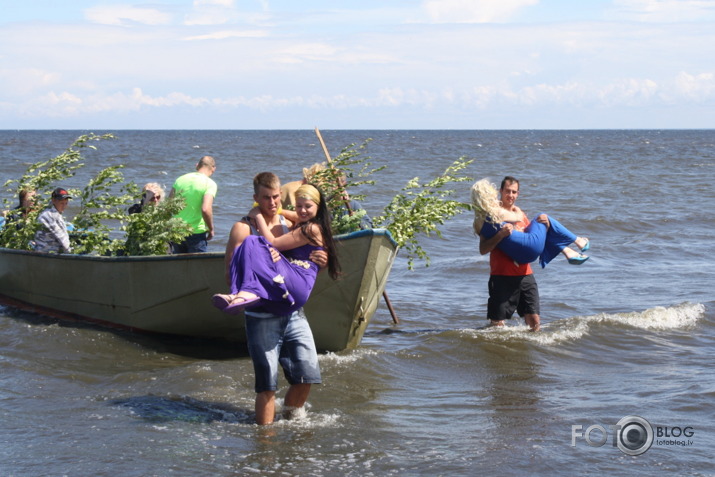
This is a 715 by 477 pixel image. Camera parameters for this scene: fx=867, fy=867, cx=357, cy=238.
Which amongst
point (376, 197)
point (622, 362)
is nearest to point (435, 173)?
point (376, 197)

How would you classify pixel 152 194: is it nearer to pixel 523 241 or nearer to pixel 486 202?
pixel 486 202

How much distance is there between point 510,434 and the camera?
19.5 ft

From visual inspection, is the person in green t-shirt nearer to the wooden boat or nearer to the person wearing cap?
the wooden boat

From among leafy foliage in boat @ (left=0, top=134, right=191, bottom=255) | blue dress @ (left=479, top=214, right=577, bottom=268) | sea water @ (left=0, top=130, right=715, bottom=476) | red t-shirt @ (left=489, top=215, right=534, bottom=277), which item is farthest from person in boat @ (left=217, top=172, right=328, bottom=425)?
leafy foliage in boat @ (left=0, top=134, right=191, bottom=255)

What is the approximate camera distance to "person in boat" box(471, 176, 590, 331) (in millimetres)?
8039

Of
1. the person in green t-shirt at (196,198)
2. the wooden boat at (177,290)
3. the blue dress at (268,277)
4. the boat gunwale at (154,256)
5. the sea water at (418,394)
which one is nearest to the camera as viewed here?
the blue dress at (268,277)

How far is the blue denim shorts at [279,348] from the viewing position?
5457mm

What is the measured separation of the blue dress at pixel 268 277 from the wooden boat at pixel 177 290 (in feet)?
6.54

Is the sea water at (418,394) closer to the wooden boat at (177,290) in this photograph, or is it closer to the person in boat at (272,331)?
the wooden boat at (177,290)

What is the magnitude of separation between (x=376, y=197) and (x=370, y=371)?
18573mm

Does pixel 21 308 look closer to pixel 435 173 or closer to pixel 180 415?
pixel 180 415

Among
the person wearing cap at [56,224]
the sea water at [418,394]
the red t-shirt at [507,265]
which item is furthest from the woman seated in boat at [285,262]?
the person wearing cap at [56,224]

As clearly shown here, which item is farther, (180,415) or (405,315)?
(405,315)

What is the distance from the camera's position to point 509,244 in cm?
810
